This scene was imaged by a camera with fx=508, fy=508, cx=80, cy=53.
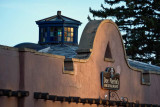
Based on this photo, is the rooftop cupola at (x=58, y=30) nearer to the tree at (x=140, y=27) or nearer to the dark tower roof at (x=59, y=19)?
the dark tower roof at (x=59, y=19)

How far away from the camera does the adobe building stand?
17297 millimetres

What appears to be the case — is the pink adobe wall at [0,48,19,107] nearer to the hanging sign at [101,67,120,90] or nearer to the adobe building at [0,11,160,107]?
the adobe building at [0,11,160,107]

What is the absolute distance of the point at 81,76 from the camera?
21.3 meters

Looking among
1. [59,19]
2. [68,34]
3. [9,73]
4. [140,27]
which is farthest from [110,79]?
[140,27]

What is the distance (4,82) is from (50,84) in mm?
2846

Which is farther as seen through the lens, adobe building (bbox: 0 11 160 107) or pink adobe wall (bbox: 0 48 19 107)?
adobe building (bbox: 0 11 160 107)

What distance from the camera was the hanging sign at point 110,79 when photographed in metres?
22.6

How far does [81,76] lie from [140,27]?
2710cm

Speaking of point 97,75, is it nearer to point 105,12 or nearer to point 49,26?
point 49,26

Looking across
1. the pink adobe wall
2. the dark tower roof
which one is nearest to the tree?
the dark tower roof

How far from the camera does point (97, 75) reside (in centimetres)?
2233

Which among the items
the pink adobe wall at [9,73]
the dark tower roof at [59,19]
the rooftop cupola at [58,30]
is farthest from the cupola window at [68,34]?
the pink adobe wall at [9,73]

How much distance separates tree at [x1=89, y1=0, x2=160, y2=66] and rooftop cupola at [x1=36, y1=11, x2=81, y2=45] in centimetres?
1400

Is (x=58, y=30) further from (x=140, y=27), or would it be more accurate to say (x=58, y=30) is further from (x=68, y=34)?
(x=140, y=27)
